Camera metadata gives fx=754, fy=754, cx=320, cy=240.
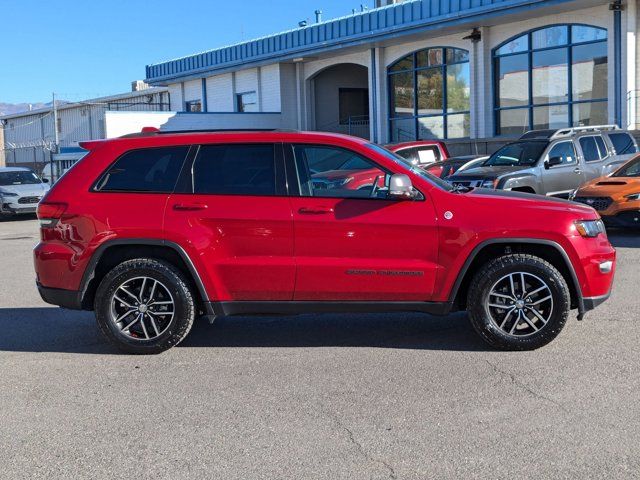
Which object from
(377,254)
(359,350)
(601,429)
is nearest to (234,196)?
(377,254)

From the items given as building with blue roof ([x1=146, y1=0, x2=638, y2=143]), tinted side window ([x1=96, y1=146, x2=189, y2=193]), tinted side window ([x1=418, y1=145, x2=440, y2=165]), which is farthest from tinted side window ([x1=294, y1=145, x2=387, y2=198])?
building with blue roof ([x1=146, y1=0, x2=638, y2=143])

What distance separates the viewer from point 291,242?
6.12 meters

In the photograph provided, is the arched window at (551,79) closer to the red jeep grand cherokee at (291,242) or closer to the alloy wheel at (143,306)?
the red jeep grand cherokee at (291,242)

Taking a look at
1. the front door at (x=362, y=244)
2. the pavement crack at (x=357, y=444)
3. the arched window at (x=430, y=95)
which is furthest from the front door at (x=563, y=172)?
the arched window at (x=430, y=95)

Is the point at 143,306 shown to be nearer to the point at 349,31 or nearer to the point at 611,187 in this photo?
the point at 611,187

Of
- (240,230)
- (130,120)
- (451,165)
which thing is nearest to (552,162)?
(451,165)

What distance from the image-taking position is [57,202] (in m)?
6.32

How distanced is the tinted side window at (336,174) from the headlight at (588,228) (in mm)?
1592

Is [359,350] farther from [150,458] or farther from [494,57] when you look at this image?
[494,57]

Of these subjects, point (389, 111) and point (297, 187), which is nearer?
point (297, 187)

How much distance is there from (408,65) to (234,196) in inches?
916

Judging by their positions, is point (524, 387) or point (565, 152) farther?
point (565, 152)

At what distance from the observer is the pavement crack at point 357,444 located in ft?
13.2

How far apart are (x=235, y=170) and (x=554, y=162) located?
9.49 meters
